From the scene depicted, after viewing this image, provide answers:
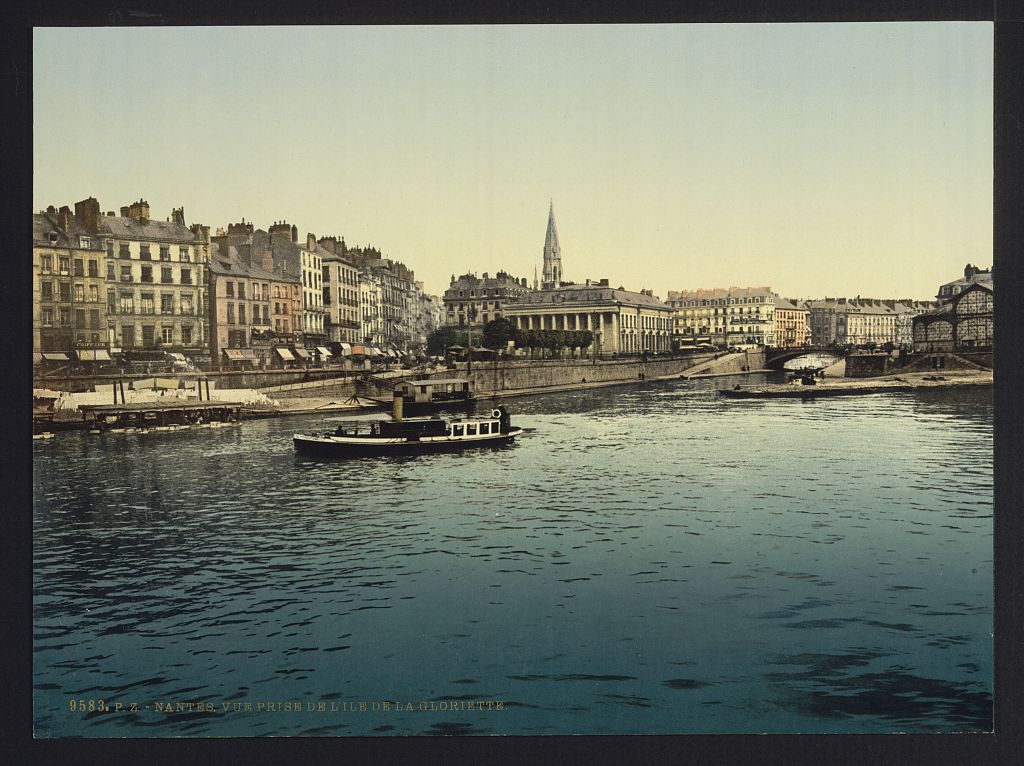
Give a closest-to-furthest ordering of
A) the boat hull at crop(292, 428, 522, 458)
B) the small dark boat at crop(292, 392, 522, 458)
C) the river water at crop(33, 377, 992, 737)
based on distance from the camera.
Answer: the river water at crop(33, 377, 992, 737)
the boat hull at crop(292, 428, 522, 458)
the small dark boat at crop(292, 392, 522, 458)

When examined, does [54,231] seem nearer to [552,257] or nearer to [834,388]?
[552,257]

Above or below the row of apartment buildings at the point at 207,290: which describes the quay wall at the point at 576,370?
below

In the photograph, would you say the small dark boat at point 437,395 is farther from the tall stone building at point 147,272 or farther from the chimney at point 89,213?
the chimney at point 89,213

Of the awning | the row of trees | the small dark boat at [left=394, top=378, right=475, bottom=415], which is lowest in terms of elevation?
the small dark boat at [left=394, top=378, right=475, bottom=415]

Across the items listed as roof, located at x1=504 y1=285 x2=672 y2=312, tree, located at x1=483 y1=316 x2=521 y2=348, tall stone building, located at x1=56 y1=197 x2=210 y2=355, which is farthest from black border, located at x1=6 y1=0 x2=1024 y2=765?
tree, located at x1=483 y1=316 x2=521 y2=348

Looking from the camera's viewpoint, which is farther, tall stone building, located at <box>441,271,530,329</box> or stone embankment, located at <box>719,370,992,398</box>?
stone embankment, located at <box>719,370,992,398</box>

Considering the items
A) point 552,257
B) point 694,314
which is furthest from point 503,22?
point 694,314

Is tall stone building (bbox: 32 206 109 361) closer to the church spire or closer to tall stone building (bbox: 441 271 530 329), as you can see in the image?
tall stone building (bbox: 441 271 530 329)

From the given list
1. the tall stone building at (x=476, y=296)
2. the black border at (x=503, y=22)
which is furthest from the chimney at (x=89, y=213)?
the tall stone building at (x=476, y=296)
